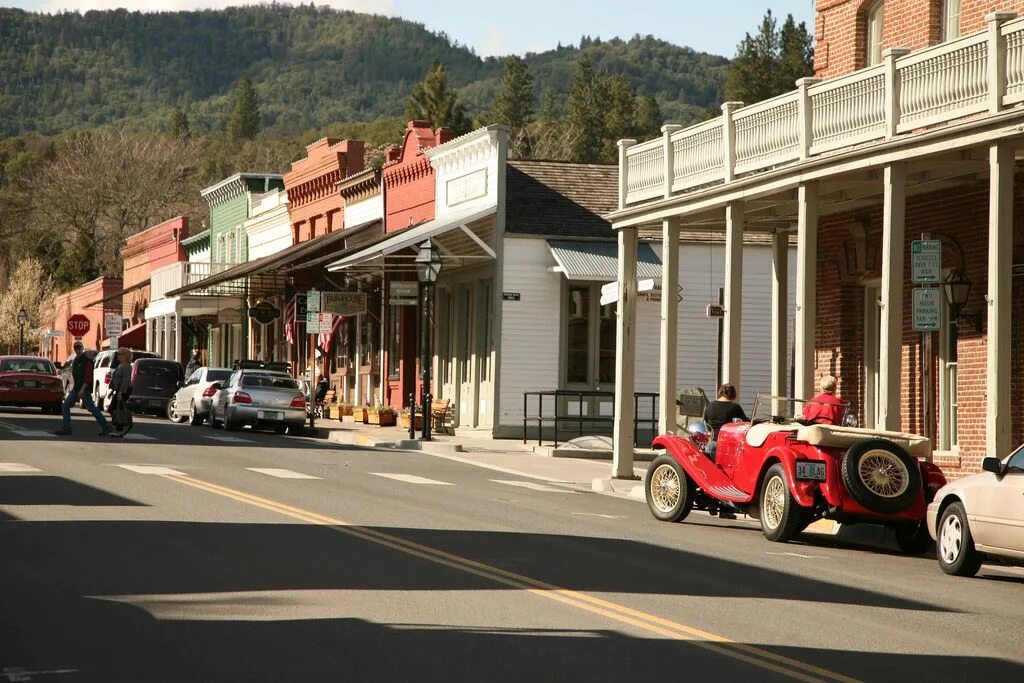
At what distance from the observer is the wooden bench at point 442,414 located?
1567 inches

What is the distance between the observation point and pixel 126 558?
13719 millimetres

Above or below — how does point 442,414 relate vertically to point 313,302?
below

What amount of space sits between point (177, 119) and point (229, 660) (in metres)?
177

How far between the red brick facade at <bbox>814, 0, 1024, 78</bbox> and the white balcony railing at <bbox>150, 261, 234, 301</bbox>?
38.1 metres

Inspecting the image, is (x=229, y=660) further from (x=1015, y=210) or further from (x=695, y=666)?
(x=1015, y=210)

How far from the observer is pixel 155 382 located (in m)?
46.3

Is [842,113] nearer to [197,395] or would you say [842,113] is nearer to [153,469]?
[153,469]

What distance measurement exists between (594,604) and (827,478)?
19.2 ft

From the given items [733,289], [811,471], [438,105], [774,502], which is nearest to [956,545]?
[811,471]

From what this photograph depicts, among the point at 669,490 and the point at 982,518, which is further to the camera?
the point at 669,490

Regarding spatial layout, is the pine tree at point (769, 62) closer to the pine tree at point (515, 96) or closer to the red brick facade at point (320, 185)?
the pine tree at point (515, 96)

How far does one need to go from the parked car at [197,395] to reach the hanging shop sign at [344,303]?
4285 mm

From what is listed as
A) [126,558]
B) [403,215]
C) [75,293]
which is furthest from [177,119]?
[126,558]

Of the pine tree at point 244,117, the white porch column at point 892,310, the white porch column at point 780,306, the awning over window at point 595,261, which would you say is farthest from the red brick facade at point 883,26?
the pine tree at point 244,117
